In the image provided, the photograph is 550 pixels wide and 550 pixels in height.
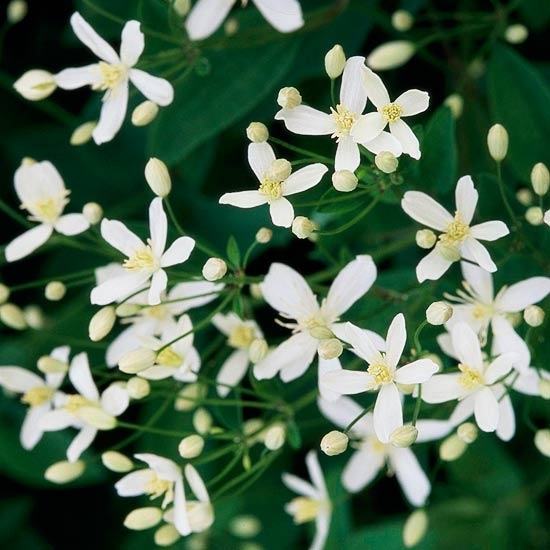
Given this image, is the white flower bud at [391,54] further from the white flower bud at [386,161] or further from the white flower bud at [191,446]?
the white flower bud at [191,446]

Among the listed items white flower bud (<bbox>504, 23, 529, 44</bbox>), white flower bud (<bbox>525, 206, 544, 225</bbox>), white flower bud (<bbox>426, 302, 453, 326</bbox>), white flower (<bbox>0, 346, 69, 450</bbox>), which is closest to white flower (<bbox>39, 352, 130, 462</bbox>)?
white flower (<bbox>0, 346, 69, 450</bbox>)

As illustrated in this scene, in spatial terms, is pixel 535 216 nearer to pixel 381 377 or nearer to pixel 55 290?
pixel 381 377

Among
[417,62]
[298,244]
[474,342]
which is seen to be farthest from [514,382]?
[417,62]

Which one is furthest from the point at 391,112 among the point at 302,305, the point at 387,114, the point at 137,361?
the point at 137,361

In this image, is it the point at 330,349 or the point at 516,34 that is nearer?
the point at 330,349

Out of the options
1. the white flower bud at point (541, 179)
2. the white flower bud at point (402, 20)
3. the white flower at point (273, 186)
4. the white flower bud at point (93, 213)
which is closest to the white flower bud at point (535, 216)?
the white flower bud at point (541, 179)

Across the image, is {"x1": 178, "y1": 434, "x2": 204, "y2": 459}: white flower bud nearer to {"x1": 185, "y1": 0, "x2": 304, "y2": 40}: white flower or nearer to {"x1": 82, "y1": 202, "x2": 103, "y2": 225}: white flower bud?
{"x1": 82, "y1": 202, "x2": 103, "y2": 225}: white flower bud

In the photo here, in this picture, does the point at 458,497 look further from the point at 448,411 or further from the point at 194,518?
the point at 194,518
